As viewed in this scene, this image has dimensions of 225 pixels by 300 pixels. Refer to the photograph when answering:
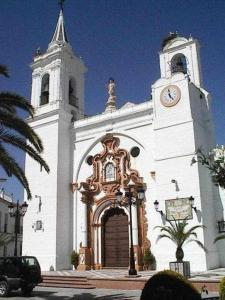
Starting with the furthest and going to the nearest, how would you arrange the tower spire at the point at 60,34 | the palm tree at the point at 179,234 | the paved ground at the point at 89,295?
the tower spire at the point at 60,34 → the palm tree at the point at 179,234 → the paved ground at the point at 89,295

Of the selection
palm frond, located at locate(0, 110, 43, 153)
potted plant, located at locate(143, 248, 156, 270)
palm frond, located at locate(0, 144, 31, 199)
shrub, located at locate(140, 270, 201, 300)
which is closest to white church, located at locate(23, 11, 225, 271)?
potted plant, located at locate(143, 248, 156, 270)

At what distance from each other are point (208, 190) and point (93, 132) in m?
8.68

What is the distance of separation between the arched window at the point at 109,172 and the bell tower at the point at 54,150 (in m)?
2.76

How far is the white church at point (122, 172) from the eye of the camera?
63.7 ft

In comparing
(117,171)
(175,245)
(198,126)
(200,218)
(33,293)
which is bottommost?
(33,293)

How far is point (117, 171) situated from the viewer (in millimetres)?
22781

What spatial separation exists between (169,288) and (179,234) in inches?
394

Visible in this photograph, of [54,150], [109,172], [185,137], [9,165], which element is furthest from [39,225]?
[9,165]

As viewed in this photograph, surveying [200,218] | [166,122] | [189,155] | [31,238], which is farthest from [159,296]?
[31,238]

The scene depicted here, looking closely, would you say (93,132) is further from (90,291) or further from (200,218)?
(90,291)

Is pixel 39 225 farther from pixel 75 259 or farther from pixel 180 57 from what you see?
pixel 180 57

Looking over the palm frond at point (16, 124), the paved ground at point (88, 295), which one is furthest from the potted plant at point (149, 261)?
the palm frond at point (16, 124)

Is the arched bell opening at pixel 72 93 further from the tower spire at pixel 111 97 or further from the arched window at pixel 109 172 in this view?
the arched window at pixel 109 172

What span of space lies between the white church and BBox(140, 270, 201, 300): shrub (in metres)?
11.1
